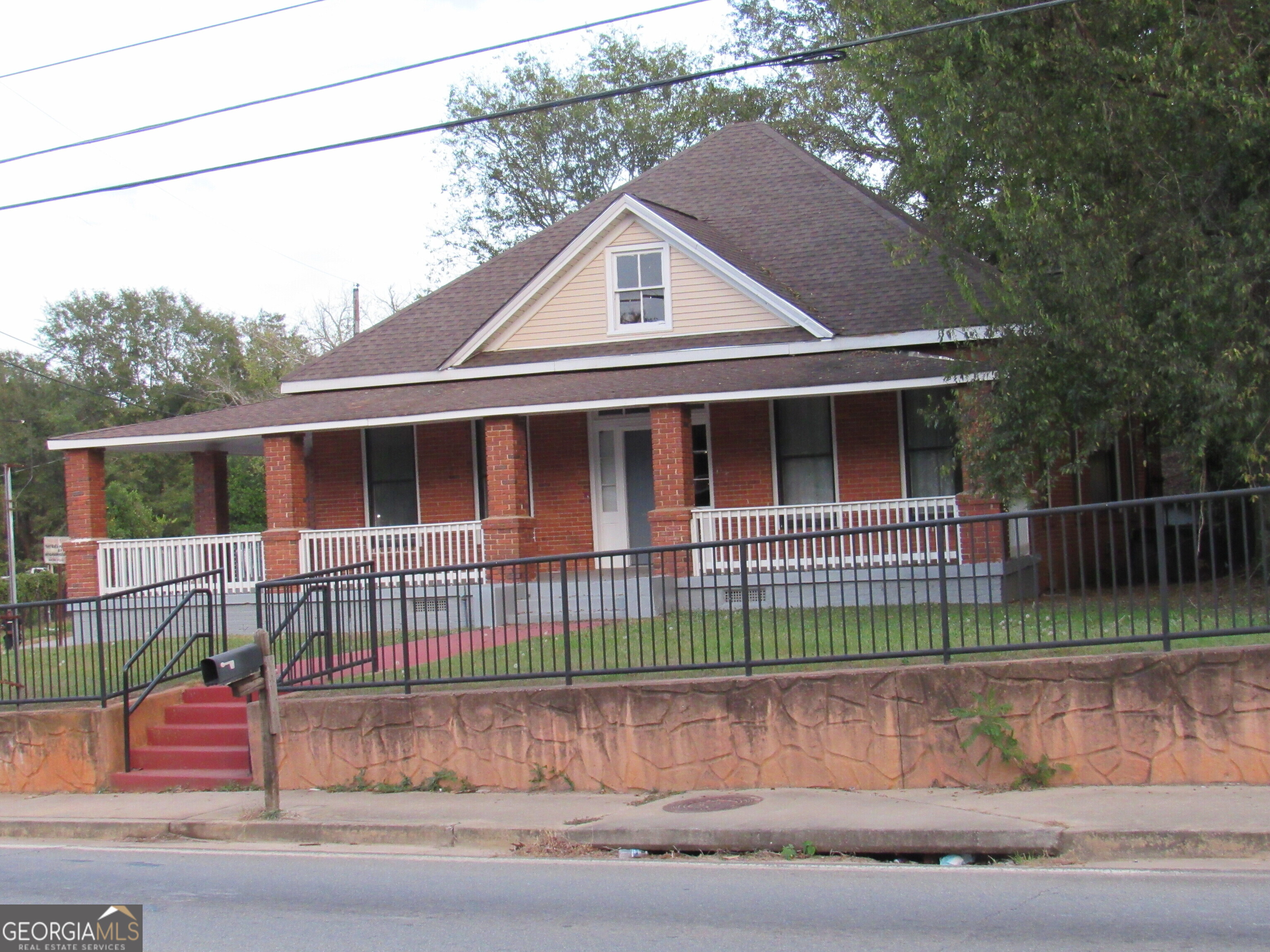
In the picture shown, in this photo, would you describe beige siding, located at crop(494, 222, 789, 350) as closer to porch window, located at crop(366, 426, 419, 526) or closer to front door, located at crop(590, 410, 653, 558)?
front door, located at crop(590, 410, 653, 558)

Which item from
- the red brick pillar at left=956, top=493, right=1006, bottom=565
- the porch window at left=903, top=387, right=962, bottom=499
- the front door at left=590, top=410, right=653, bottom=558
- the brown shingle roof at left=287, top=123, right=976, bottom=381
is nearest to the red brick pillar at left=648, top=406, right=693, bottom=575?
the front door at left=590, top=410, right=653, bottom=558

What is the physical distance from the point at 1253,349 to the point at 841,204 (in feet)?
33.8

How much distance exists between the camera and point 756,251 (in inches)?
823

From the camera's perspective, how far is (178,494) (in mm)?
55469

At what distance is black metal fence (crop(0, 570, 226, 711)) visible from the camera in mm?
13289

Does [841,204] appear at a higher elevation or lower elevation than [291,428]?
higher

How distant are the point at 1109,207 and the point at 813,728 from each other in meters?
6.85

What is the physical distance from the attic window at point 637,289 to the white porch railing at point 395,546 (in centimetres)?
404

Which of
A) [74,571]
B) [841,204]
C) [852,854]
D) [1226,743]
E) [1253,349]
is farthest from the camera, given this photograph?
[841,204]

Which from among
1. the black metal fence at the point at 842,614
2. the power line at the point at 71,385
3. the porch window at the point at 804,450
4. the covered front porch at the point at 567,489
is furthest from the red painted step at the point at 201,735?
the power line at the point at 71,385

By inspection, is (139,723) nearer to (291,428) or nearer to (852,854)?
(291,428)

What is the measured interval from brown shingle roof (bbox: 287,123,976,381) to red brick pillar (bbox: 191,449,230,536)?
11.2ft

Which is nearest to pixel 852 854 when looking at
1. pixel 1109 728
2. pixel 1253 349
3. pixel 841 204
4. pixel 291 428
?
pixel 1109 728

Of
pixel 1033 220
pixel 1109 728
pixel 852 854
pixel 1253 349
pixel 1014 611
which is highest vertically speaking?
pixel 1033 220
